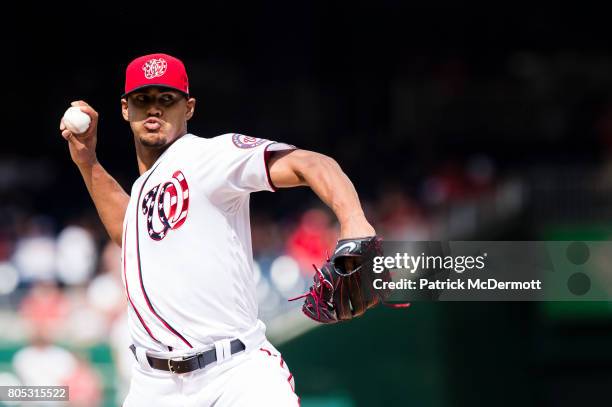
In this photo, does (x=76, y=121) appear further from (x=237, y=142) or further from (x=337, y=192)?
(x=337, y=192)

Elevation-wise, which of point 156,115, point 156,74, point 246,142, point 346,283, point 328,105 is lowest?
point 346,283

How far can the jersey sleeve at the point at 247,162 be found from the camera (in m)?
2.50

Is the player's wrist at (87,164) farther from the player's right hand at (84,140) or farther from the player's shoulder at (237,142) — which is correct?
the player's shoulder at (237,142)

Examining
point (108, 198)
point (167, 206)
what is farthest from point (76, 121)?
point (167, 206)

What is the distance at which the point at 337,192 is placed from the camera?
230cm

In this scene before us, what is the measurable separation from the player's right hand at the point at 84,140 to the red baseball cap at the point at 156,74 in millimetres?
437

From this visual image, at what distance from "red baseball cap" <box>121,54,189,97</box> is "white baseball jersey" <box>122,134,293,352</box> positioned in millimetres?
251

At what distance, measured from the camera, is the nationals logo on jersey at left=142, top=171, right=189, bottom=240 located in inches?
106

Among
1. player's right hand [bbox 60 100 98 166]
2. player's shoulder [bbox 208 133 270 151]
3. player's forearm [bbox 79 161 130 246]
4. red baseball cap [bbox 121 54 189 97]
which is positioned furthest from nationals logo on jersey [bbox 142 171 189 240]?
player's right hand [bbox 60 100 98 166]

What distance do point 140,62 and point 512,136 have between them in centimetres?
932

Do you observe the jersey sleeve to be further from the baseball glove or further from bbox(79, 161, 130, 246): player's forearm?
bbox(79, 161, 130, 246): player's forearm

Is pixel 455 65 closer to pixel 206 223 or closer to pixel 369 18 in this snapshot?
pixel 369 18

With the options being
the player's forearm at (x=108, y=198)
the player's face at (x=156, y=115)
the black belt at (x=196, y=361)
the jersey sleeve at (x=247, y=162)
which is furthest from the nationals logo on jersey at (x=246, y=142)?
the player's forearm at (x=108, y=198)

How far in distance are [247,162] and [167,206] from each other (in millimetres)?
323
